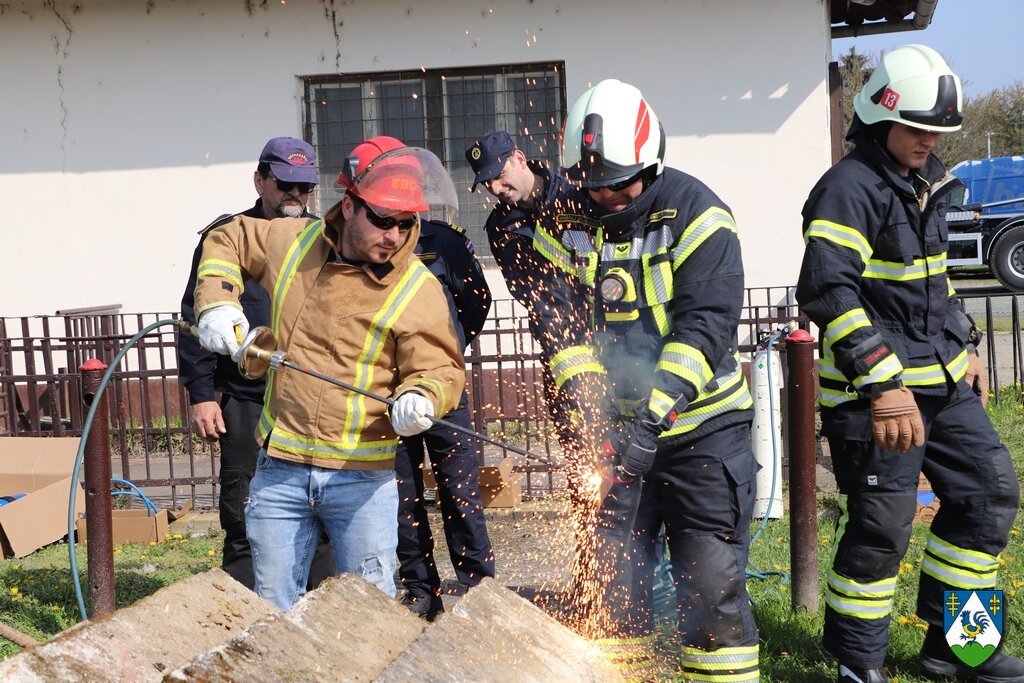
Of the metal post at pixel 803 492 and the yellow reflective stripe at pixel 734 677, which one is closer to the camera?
the yellow reflective stripe at pixel 734 677

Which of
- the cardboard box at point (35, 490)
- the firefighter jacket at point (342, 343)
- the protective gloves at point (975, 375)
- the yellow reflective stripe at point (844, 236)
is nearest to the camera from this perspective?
the firefighter jacket at point (342, 343)

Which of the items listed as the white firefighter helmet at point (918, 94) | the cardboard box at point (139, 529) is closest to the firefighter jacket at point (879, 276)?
the white firefighter helmet at point (918, 94)

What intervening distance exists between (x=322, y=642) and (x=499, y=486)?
4299 millimetres

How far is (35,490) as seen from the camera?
673 centimetres

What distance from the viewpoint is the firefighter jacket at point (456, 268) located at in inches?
192

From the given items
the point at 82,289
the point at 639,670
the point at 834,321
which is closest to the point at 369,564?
the point at 639,670

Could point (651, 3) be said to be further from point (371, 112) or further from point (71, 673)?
point (71, 673)

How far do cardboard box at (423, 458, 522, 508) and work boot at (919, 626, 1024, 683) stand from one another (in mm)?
3173

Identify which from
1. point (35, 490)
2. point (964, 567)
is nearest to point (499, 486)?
point (35, 490)

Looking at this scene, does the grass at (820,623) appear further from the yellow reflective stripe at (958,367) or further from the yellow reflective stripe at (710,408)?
the yellow reflective stripe at (710,408)

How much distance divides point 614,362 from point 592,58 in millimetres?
6776

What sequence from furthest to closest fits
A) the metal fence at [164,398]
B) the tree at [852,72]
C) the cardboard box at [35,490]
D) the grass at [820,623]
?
the tree at [852,72], the metal fence at [164,398], the cardboard box at [35,490], the grass at [820,623]

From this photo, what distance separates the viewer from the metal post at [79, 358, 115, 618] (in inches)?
191

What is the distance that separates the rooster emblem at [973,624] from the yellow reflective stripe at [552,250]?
1977mm
